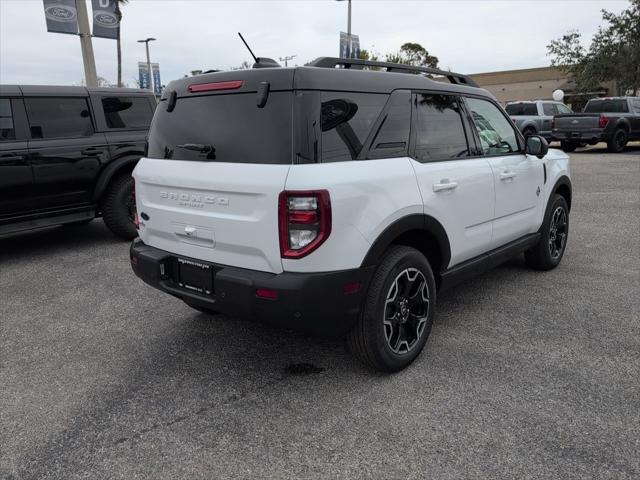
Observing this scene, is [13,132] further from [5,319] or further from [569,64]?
[569,64]

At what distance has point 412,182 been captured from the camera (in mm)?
3143

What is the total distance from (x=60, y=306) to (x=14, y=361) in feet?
3.55

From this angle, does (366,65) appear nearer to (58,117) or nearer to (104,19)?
(58,117)

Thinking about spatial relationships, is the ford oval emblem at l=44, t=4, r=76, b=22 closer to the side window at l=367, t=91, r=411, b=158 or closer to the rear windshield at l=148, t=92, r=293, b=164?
the rear windshield at l=148, t=92, r=293, b=164

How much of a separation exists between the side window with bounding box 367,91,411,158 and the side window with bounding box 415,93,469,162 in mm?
120

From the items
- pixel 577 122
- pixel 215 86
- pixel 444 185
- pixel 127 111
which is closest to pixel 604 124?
pixel 577 122

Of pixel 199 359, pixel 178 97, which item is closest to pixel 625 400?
pixel 199 359

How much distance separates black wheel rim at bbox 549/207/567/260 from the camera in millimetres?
5175

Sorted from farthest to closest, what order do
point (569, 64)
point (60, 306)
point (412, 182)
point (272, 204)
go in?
1. point (569, 64)
2. point (60, 306)
3. point (412, 182)
4. point (272, 204)

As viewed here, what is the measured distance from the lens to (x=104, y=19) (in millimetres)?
13055

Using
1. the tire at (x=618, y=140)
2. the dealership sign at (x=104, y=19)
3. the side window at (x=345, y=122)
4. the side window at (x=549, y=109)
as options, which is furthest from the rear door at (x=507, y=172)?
the side window at (x=549, y=109)

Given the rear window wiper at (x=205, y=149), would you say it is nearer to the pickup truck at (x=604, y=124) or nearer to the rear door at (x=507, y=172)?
the rear door at (x=507, y=172)

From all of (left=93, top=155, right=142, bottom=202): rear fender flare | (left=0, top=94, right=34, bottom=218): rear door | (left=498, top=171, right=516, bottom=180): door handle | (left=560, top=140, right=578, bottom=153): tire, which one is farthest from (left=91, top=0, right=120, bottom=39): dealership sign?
(left=560, top=140, right=578, bottom=153): tire

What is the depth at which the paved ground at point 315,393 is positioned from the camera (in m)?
2.44
